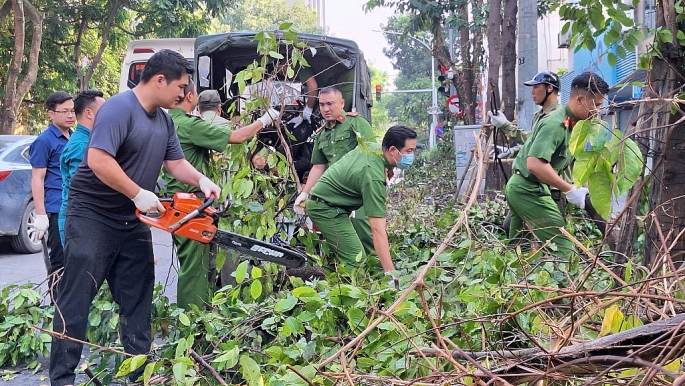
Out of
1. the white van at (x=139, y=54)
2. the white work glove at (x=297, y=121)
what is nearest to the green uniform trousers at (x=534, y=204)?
the white work glove at (x=297, y=121)

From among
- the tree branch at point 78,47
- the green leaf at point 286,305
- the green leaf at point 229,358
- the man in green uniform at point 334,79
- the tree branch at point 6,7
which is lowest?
the green leaf at point 229,358

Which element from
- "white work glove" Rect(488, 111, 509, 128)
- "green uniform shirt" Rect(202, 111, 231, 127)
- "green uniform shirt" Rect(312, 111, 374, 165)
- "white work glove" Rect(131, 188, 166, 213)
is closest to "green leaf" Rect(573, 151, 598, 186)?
"white work glove" Rect(131, 188, 166, 213)

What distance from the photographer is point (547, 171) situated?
4.84m

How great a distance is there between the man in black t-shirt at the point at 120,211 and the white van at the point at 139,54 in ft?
20.4

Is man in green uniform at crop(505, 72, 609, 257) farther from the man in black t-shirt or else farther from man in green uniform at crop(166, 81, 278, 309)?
the man in black t-shirt

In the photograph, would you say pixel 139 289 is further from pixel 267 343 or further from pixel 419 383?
pixel 419 383

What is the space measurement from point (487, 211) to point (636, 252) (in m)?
2.19

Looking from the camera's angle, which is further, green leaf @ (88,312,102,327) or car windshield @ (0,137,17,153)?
car windshield @ (0,137,17,153)

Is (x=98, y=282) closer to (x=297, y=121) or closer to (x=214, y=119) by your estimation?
(x=214, y=119)

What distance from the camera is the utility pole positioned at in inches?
399

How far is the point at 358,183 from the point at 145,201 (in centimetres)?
165

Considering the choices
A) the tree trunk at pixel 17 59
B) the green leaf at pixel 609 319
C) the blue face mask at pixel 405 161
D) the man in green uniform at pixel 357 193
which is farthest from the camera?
the tree trunk at pixel 17 59

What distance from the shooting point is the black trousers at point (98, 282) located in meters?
3.71

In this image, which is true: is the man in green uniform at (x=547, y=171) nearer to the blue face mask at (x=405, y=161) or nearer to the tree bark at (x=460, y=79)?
the blue face mask at (x=405, y=161)
